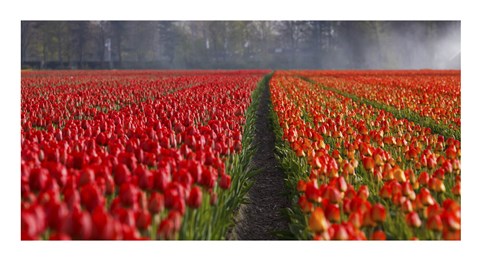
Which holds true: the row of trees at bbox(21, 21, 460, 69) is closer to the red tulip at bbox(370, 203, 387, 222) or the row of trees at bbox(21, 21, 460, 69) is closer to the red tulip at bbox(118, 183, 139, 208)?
the red tulip at bbox(118, 183, 139, 208)

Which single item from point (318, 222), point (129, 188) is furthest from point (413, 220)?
point (129, 188)

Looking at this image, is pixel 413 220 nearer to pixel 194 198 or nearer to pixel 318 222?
pixel 318 222

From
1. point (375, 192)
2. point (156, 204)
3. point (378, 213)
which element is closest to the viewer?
point (156, 204)

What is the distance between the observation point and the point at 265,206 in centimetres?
502

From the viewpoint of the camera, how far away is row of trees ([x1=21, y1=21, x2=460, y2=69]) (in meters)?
41.5

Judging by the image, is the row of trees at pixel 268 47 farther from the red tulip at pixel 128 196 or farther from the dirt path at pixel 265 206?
the red tulip at pixel 128 196

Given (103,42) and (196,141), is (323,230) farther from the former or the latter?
(103,42)

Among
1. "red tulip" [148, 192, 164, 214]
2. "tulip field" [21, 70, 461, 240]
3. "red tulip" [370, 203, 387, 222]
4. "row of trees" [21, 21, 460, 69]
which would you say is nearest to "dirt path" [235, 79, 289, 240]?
"tulip field" [21, 70, 461, 240]

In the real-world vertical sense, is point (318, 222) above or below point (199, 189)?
below

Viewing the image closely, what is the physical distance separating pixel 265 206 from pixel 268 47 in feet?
A: 162

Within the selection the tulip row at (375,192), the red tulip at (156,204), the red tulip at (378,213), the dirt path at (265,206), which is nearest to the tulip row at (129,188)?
the red tulip at (156,204)

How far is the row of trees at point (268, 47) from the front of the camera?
136 ft

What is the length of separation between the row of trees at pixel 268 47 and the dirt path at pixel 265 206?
3324 centimetres

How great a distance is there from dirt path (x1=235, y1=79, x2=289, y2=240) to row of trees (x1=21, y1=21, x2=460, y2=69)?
3324 cm
